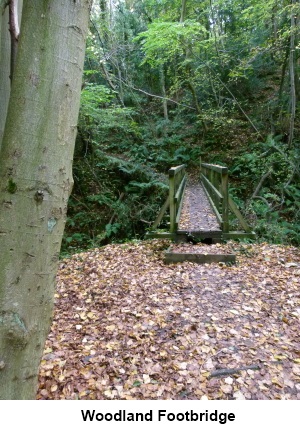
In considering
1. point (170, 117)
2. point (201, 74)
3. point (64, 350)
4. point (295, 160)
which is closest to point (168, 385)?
point (64, 350)

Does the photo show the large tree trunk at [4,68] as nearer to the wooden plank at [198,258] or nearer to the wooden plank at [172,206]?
the wooden plank at [198,258]

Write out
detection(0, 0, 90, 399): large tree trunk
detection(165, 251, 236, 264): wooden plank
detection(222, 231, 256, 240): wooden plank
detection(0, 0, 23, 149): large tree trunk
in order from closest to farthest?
1. detection(0, 0, 90, 399): large tree trunk
2. detection(0, 0, 23, 149): large tree trunk
3. detection(165, 251, 236, 264): wooden plank
4. detection(222, 231, 256, 240): wooden plank

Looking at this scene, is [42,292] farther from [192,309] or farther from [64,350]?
[192,309]

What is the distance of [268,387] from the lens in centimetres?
246

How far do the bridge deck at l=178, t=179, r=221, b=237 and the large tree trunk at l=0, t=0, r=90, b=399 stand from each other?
15.3 feet

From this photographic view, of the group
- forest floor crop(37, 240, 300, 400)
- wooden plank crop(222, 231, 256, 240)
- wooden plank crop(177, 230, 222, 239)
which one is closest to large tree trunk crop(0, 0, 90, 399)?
forest floor crop(37, 240, 300, 400)

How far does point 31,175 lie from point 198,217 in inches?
235

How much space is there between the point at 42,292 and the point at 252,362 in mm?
2289

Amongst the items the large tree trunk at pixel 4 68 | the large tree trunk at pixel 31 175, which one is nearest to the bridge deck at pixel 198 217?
the large tree trunk at pixel 4 68

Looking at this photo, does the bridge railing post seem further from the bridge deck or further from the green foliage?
the green foliage

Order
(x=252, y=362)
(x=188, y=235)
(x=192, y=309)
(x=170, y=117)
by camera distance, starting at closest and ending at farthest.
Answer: (x=252, y=362)
(x=192, y=309)
(x=188, y=235)
(x=170, y=117)

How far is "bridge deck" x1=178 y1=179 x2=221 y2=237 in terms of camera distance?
232 inches

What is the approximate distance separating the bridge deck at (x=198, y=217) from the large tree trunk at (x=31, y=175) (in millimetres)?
4654

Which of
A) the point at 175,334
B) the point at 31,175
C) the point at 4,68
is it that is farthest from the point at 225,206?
the point at 31,175
